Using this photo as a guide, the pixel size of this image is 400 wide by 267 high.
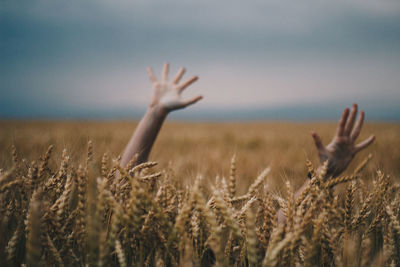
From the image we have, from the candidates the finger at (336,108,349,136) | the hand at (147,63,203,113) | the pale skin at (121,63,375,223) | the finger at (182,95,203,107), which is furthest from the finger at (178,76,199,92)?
the finger at (336,108,349,136)

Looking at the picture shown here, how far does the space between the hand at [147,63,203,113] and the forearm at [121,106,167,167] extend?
0.07 meters

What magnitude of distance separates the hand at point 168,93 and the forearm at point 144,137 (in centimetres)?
7

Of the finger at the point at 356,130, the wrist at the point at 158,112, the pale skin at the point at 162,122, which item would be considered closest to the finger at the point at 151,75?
the pale skin at the point at 162,122

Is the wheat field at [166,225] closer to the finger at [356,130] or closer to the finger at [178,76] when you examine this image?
the finger at [356,130]

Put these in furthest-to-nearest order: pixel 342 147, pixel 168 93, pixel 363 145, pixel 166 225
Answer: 1. pixel 168 93
2. pixel 363 145
3. pixel 342 147
4. pixel 166 225

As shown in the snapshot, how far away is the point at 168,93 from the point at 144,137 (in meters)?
0.49

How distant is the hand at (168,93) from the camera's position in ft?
5.88

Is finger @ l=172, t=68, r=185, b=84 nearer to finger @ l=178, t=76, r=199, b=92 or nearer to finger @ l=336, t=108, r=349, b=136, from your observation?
finger @ l=178, t=76, r=199, b=92

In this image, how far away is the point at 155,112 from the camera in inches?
70.2

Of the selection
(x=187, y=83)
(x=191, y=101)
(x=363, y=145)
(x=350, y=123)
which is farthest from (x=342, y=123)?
(x=187, y=83)

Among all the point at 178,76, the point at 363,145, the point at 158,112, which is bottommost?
the point at 363,145

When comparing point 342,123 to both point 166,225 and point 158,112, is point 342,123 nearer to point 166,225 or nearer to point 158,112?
point 158,112

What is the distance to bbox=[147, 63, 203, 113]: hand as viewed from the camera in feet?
5.88

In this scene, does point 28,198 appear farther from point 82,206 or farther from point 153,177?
point 153,177
